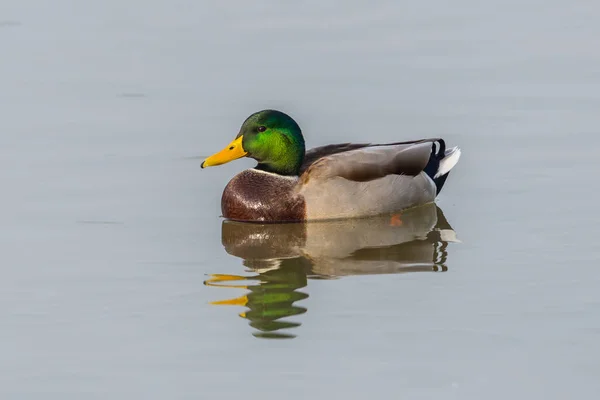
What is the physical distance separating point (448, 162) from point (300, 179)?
1605 millimetres

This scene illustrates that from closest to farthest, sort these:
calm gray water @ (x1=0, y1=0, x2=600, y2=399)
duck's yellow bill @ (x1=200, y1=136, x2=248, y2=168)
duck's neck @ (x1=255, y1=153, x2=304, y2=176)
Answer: calm gray water @ (x1=0, y1=0, x2=600, y2=399) < duck's yellow bill @ (x1=200, y1=136, x2=248, y2=168) < duck's neck @ (x1=255, y1=153, x2=304, y2=176)

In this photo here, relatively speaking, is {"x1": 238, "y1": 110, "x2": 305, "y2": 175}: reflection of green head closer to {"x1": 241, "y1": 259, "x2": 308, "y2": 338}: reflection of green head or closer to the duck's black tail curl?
the duck's black tail curl

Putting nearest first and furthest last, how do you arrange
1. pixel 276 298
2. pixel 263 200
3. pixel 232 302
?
pixel 232 302, pixel 276 298, pixel 263 200

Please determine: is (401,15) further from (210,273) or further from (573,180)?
(210,273)

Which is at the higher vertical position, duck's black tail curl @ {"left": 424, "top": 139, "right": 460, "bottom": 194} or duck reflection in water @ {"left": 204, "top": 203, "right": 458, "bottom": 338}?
duck's black tail curl @ {"left": 424, "top": 139, "right": 460, "bottom": 194}

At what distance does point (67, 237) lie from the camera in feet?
34.3

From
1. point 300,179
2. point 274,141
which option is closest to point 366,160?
point 300,179

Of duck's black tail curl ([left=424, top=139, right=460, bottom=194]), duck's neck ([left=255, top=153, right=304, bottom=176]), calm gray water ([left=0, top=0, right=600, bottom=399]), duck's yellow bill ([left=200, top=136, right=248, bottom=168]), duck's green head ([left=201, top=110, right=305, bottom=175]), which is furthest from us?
duck's black tail curl ([left=424, top=139, right=460, bottom=194])

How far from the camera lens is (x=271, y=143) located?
1157 centimetres

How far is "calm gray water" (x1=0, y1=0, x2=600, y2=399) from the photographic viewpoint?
7660 millimetres

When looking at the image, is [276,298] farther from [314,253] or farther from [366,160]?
[366,160]

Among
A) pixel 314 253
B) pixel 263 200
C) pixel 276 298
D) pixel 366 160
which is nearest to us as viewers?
pixel 276 298

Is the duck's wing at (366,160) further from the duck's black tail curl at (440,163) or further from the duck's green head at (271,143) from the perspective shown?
the duck's green head at (271,143)

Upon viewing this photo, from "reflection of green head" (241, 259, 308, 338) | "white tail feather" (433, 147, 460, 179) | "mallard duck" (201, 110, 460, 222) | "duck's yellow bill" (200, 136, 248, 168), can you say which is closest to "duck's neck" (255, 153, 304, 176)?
"mallard duck" (201, 110, 460, 222)
